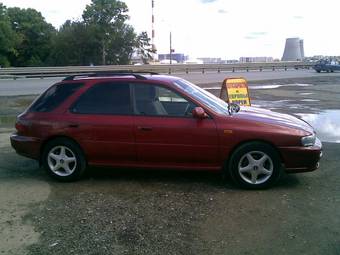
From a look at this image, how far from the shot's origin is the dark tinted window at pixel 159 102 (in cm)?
613

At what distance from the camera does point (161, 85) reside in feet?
20.6

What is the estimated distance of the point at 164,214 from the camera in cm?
504

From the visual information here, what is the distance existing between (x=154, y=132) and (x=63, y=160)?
1386 mm

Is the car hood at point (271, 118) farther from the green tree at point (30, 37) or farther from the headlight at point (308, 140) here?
the green tree at point (30, 37)

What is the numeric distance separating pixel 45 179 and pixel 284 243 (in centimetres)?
370

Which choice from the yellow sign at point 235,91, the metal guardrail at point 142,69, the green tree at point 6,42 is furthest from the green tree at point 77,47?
the yellow sign at point 235,91

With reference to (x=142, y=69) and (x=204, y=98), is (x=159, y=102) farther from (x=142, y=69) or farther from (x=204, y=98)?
(x=142, y=69)

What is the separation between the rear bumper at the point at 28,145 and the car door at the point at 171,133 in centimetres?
150

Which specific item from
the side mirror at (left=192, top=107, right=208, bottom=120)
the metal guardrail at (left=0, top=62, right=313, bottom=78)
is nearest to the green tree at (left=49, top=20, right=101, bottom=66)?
the metal guardrail at (left=0, top=62, right=313, bottom=78)

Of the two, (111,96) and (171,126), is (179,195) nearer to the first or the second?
Result: (171,126)

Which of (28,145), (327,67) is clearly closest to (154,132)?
(28,145)

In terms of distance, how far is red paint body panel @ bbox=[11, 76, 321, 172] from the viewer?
588cm

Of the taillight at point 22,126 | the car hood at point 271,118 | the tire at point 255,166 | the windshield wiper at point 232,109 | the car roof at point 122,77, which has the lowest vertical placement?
the tire at point 255,166

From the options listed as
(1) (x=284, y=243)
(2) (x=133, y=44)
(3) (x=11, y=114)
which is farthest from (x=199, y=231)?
(2) (x=133, y=44)
